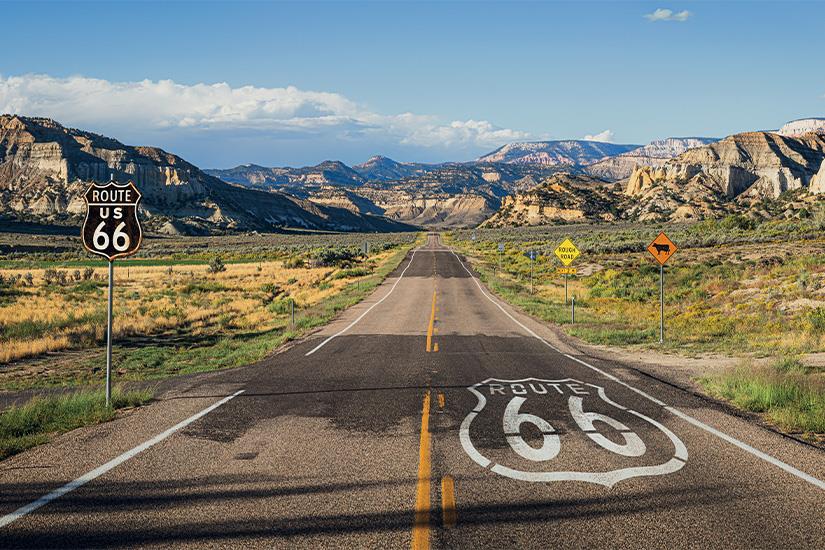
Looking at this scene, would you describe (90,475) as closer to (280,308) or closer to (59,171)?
(280,308)

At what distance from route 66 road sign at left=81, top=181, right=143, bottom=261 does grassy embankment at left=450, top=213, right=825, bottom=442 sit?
10044mm

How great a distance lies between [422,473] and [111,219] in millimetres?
6402

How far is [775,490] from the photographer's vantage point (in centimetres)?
600

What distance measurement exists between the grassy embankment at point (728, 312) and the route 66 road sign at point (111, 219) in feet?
33.0

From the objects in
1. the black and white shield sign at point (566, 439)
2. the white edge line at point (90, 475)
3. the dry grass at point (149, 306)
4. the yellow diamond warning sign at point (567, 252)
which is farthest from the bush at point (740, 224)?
the white edge line at point (90, 475)

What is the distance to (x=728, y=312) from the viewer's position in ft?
77.3

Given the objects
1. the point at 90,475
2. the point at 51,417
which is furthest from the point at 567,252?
the point at 90,475

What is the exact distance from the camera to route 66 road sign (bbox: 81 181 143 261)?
9.54 meters

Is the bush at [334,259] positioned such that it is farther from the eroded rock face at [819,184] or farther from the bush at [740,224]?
the eroded rock face at [819,184]

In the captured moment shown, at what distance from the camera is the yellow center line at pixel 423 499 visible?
16.1 ft

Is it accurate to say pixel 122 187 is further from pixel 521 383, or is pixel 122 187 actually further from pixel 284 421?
pixel 521 383

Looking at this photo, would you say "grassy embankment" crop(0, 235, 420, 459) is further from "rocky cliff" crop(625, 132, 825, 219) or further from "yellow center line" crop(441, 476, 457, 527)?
"rocky cliff" crop(625, 132, 825, 219)

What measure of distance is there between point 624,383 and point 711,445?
14.5ft

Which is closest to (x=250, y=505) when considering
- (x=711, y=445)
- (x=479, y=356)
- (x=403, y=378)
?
A: (x=711, y=445)
